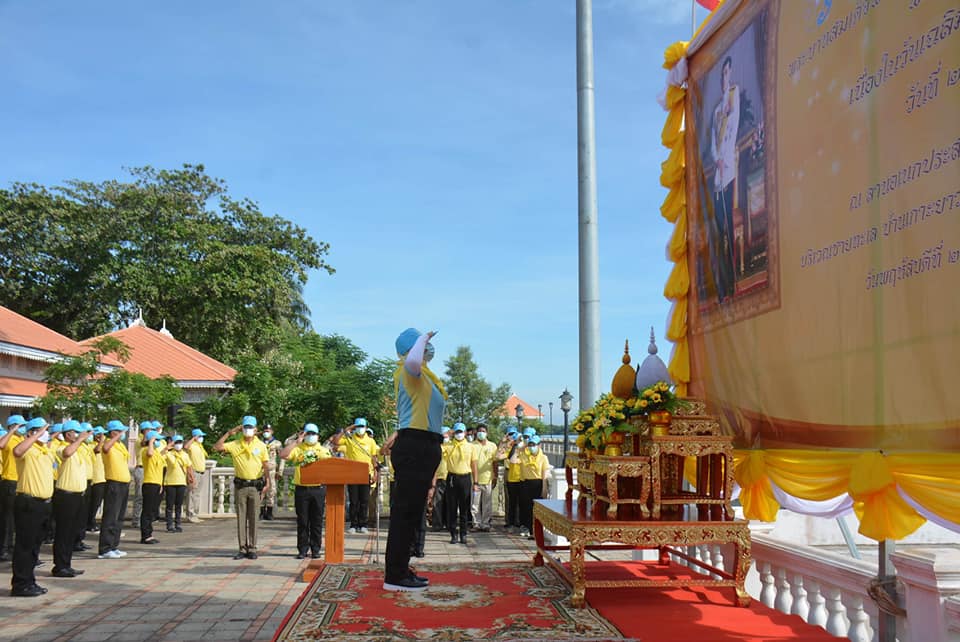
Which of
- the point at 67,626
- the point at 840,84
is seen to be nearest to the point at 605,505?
the point at 840,84

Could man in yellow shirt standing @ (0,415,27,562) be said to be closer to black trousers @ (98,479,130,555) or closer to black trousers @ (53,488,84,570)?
black trousers @ (53,488,84,570)

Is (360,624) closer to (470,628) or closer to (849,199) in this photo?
(470,628)

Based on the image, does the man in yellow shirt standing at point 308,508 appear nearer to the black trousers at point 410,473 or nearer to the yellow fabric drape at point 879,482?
the black trousers at point 410,473

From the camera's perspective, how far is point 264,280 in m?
30.2

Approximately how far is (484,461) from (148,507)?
576 cm

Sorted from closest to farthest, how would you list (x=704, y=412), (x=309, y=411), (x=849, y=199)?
(x=849, y=199) < (x=704, y=412) < (x=309, y=411)

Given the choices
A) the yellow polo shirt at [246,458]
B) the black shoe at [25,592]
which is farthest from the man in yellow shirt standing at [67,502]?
the yellow polo shirt at [246,458]

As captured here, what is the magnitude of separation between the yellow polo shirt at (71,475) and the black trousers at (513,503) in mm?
6951

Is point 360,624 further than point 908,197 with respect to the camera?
Yes

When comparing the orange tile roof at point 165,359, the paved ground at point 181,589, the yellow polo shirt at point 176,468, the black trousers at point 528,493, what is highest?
the orange tile roof at point 165,359

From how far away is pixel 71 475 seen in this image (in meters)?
9.09

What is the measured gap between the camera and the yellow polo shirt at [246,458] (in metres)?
10.5

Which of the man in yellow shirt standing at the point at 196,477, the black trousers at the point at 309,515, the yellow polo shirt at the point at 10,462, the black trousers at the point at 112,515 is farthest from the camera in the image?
the man in yellow shirt standing at the point at 196,477

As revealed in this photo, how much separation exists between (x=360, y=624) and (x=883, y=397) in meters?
3.11
